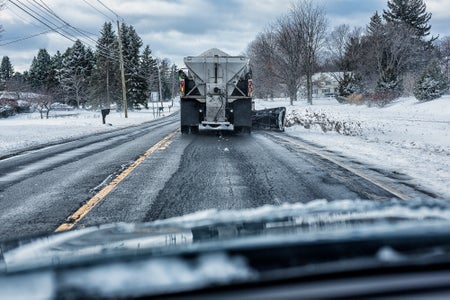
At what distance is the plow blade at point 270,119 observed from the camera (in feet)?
58.7

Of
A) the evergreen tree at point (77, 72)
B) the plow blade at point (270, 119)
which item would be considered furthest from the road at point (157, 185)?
the evergreen tree at point (77, 72)

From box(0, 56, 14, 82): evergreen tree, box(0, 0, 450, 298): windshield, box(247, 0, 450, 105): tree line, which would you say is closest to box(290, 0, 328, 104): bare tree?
box(247, 0, 450, 105): tree line

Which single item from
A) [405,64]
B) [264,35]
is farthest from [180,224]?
[264,35]

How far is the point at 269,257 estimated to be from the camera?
1119 millimetres

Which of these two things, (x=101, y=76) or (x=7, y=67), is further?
(x=7, y=67)

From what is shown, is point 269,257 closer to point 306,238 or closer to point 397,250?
point 306,238

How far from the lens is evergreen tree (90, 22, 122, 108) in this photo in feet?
202

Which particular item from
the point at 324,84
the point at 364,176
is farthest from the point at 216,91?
the point at 324,84

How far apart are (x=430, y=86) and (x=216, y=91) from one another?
23950mm

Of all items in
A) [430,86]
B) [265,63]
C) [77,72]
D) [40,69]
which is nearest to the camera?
[430,86]

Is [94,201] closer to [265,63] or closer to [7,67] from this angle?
[265,63]

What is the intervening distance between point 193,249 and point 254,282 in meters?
0.21

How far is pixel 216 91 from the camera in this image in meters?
15.1

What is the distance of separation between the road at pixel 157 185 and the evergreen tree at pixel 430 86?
26790 millimetres
